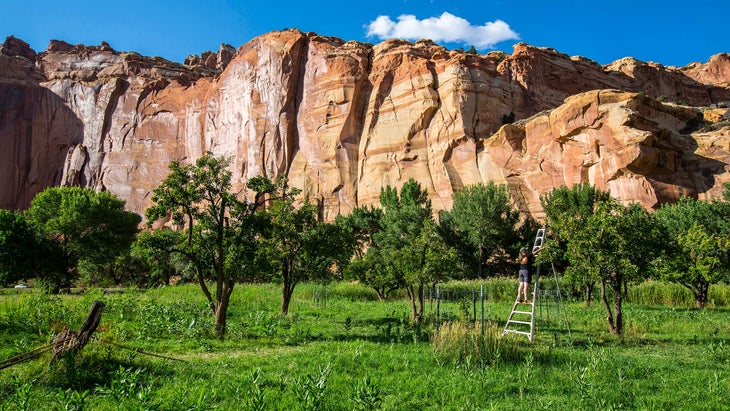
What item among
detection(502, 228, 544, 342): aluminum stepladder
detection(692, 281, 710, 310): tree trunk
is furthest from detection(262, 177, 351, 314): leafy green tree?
detection(692, 281, 710, 310): tree trunk

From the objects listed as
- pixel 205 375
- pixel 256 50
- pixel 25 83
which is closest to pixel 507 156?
pixel 256 50

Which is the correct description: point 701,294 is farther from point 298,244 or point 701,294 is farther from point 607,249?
point 298,244

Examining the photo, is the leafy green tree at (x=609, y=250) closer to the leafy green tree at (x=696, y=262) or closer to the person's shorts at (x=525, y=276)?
the person's shorts at (x=525, y=276)

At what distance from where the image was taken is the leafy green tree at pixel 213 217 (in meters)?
12.5

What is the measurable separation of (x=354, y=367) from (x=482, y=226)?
109ft

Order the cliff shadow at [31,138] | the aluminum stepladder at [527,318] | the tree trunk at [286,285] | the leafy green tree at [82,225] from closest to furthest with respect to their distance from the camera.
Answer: the aluminum stepladder at [527,318]
the tree trunk at [286,285]
the leafy green tree at [82,225]
the cliff shadow at [31,138]

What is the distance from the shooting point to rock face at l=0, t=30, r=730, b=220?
140ft

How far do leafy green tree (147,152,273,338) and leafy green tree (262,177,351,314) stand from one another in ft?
10.9

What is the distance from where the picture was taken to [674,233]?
3016 cm

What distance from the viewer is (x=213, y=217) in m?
13.2

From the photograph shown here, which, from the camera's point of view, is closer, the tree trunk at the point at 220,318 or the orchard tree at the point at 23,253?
the tree trunk at the point at 220,318

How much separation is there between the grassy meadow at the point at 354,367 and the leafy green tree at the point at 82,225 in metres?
22.7

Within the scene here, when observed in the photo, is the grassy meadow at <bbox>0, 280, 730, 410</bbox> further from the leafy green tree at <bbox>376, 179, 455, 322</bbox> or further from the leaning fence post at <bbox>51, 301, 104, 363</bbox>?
the leafy green tree at <bbox>376, 179, 455, 322</bbox>

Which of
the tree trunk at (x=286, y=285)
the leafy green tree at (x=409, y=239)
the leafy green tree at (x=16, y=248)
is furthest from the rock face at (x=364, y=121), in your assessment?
the tree trunk at (x=286, y=285)
